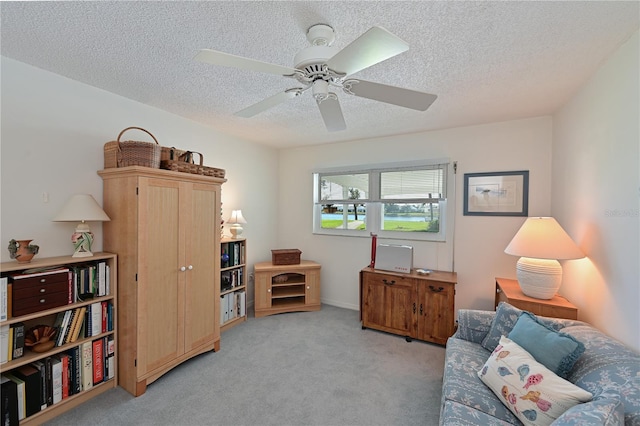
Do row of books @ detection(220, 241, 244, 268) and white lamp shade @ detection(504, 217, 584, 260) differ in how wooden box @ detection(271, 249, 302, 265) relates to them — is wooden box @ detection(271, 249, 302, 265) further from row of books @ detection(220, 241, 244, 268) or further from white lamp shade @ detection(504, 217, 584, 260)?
white lamp shade @ detection(504, 217, 584, 260)

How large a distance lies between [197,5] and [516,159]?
3.23 m

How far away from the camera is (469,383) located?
1.60m

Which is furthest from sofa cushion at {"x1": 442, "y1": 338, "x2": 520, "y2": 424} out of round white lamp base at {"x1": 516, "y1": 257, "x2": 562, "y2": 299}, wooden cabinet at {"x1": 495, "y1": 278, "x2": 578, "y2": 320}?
round white lamp base at {"x1": 516, "y1": 257, "x2": 562, "y2": 299}

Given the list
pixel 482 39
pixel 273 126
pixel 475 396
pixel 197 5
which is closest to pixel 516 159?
pixel 482 39

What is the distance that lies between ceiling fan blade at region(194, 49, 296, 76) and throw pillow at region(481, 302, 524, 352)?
216 cm

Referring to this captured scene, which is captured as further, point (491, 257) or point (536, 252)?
point (491, 257)

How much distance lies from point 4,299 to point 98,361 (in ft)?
2.57

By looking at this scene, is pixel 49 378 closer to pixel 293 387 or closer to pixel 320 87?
pixel 293 387

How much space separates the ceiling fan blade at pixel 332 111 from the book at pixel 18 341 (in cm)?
239

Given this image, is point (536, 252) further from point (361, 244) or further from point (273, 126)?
point (273, 126)

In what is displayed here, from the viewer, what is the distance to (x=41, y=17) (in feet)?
4.72

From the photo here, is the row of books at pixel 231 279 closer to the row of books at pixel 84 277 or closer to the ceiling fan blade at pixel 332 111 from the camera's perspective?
the row of books at pixel 84 277

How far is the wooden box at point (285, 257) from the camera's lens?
12.5 ft

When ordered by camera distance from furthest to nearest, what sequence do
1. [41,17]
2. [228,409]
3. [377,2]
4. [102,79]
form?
1. [102,79]
2. [228,409]
3. [41,17]
4. [377,2]
